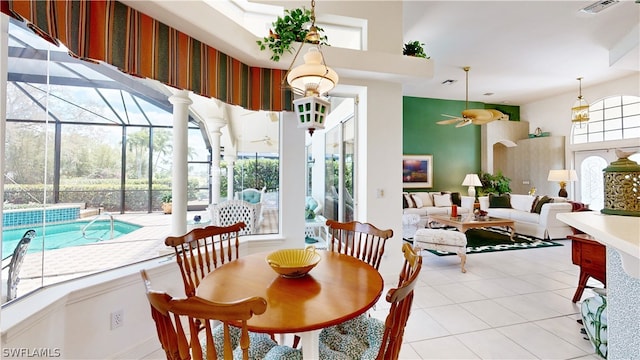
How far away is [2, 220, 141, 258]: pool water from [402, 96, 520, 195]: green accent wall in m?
7.04

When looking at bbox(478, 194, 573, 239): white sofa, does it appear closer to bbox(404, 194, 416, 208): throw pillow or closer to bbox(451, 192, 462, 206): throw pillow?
bbox(451, 192, 462, 206): throw pillow

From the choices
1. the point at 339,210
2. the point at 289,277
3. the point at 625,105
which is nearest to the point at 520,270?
the point at 339,210

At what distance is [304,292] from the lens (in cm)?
132

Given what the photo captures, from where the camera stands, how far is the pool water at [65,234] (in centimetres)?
150

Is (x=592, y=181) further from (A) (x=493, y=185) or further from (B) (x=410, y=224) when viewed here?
(B) (x=410, y=224)

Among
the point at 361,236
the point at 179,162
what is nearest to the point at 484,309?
the point at 361,236

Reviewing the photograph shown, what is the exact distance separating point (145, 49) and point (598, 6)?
540cm

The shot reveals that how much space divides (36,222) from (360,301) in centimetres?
198

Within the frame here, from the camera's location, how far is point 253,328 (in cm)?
100

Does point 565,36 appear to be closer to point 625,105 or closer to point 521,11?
point 521,11

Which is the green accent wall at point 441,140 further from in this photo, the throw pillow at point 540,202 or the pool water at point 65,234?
the pool water at point 65,234

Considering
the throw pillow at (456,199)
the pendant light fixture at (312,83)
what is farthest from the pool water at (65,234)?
the throw pillow at (456,199)

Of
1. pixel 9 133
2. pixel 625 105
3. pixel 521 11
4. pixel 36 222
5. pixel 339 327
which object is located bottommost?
pixel 339 327

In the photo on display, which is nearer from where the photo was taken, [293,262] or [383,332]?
[383,332]
